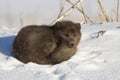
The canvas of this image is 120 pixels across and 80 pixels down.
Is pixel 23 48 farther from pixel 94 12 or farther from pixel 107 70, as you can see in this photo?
pixel 94 12

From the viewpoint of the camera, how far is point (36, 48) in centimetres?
520

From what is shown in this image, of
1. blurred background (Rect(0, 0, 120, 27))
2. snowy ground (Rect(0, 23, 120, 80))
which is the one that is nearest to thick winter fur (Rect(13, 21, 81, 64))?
snowy ground (Rect(0, 23, 120, 80))

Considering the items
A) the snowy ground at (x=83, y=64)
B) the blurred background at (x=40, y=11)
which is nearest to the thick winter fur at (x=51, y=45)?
the snowy ground at (x=83, y=64)

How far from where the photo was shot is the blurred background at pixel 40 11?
8172mm

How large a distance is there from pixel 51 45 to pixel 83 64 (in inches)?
17.9

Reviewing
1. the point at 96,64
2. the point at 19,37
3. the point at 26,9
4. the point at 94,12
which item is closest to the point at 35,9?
the point at 26,9

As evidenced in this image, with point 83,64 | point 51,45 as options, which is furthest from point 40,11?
point 83,64

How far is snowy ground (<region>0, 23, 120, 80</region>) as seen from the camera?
464 centimetres

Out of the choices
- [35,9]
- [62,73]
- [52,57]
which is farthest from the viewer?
[35,9]

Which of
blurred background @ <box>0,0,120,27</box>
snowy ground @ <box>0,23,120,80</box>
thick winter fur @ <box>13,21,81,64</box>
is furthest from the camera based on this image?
A: blurred background @ <box>0,0,120,27</box>

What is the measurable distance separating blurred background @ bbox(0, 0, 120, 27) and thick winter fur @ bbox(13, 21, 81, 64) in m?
2.57

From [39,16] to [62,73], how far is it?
3.86 meters

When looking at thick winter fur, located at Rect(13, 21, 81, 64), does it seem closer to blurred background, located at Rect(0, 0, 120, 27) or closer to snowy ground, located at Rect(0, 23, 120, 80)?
snowy ground, located at Rect(0, 23, 120, 80)

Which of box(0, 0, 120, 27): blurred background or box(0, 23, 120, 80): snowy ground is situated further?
box(0, 0, 120, 27): blurred background
